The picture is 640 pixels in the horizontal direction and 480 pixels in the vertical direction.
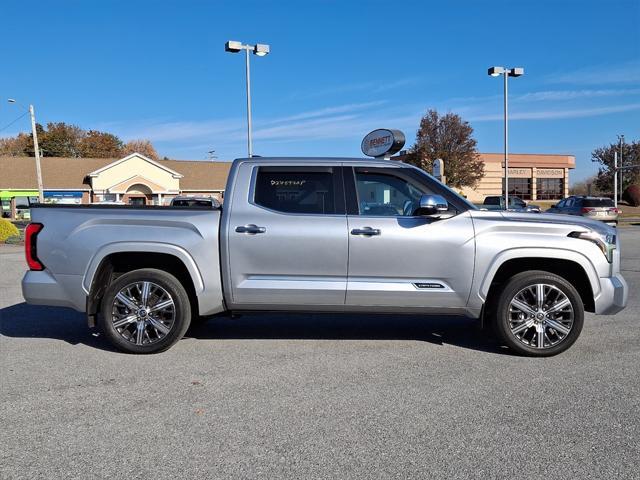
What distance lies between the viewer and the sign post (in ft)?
35.9

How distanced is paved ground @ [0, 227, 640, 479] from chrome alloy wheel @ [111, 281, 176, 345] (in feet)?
0.74

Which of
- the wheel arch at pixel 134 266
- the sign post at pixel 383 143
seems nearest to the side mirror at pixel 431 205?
the wheel arch at pixel 134 266

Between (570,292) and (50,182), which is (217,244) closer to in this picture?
(570,292)

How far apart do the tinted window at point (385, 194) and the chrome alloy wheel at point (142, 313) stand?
217 centimetres

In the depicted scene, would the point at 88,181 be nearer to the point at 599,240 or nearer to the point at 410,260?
the point at 410,260

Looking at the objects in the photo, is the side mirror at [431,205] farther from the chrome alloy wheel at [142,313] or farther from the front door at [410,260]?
the chrome alloy wheel at [142,313]

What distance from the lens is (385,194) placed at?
550cm

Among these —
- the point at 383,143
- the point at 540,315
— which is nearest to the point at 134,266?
the point at 540,315

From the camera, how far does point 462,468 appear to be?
3.14 metres

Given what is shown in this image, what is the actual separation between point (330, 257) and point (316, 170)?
923mm

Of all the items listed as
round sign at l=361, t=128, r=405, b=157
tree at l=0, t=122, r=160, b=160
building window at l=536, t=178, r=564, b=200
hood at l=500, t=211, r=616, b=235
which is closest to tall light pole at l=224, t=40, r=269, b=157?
round sign at l=361, t=128, r=405, b=157

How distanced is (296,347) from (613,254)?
331 cm

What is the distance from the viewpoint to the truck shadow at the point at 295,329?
237 inches

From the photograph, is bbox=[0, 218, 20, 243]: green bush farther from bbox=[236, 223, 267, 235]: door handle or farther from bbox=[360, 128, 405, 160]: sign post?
bbox=[236, 223, 267, 235]: door handle
